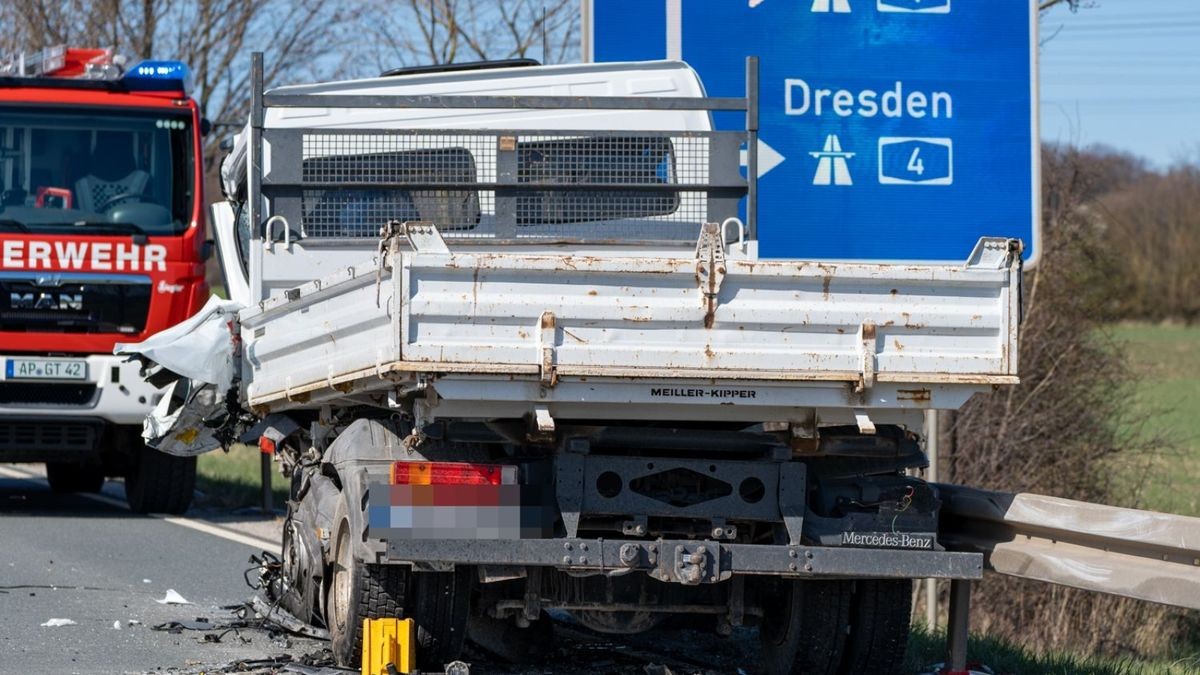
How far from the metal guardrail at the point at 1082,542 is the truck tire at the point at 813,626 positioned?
0.63 m

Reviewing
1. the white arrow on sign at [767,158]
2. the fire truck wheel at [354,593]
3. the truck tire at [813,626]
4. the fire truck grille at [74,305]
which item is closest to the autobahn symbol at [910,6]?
the white arrow on sign at [767,158]

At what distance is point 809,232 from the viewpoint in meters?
9.26

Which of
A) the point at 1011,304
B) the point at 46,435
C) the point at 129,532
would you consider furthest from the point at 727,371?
the point at 46,435

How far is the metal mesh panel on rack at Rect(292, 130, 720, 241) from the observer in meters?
7.90

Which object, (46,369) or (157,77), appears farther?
(157,77)

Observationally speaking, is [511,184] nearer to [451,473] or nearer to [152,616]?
[451,473]

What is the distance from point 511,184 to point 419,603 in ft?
6.70

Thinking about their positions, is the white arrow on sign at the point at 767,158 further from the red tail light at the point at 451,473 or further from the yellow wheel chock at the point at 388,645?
the yellow wheel chock at the point at 388,645

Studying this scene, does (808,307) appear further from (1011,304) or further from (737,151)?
(737,151)

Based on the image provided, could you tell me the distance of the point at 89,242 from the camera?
13031 millimetres

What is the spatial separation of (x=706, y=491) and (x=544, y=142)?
2.12 meters

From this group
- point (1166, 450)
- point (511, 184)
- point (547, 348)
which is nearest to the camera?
point (547, 348)

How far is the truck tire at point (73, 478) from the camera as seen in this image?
15461 millimetres

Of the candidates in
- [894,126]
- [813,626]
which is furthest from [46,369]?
[813,626]
